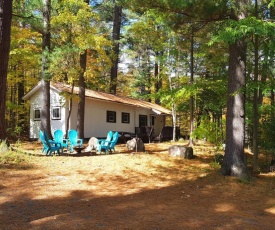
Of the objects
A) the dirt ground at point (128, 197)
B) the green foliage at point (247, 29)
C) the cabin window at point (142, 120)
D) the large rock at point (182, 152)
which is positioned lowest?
the dirt ground at point (128, 197)

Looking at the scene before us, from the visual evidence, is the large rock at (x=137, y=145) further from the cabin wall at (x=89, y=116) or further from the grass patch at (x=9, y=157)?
the cabin wall at (x=89, y=116)

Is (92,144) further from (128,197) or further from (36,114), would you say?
(36,114)

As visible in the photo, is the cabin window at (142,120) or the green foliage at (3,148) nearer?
the green foliage at (3,148)

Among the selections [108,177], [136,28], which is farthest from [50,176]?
[136,28]

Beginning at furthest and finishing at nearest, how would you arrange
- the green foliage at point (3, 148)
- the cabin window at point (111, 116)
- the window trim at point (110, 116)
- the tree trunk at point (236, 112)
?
the cabin window at point (111, 116) → the window trim at point (110, 116) → the green foliage at point (3, 148) → the tree trunk at point (236, 112)

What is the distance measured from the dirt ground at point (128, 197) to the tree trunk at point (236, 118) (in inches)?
18.3

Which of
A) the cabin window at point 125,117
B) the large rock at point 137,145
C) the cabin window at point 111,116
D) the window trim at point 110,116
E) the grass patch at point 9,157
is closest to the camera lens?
the grass patch at point 9,157

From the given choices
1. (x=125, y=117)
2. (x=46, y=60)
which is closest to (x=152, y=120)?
(x=125, y=117)

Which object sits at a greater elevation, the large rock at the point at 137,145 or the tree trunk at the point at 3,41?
the tree trunk at the point at 3,41

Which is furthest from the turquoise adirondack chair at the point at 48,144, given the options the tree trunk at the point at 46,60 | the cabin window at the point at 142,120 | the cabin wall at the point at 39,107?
the cabin window at the point at 142,120

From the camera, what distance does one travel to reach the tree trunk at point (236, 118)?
26.0 ft

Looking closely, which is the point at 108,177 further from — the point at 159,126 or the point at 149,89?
the point at 149,89

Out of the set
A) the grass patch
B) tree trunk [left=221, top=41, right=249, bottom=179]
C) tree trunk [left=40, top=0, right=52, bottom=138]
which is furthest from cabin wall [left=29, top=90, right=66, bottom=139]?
tree trunk [left=221, top=41, right=249, bottom=179]

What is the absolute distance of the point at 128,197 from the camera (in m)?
5.87
